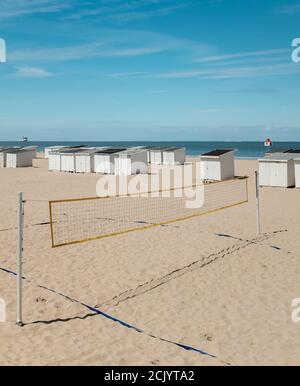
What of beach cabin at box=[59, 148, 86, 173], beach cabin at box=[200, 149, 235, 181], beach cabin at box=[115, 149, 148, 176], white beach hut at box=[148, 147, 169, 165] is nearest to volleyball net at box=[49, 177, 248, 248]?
beach cabin at box=[200, 149, 235, 181]

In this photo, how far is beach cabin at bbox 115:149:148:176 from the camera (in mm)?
36469

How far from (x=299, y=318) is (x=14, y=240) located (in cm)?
860

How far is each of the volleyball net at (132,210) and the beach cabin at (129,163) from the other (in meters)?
10.6

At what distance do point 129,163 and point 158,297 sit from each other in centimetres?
2811

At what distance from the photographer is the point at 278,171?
26.4 m

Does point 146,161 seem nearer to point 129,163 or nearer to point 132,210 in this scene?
point 129,163

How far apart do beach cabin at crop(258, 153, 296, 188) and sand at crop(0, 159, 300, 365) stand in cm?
1163

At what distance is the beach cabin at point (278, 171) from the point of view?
26.1 metres

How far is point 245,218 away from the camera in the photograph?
56.1 ft

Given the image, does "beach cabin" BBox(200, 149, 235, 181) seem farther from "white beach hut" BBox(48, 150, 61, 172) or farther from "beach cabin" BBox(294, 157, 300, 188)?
"white beach hut" BBox(48, 150, 61, 172)

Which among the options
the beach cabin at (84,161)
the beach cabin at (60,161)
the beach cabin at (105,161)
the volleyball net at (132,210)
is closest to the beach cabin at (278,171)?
the volleyball net at (132,210)

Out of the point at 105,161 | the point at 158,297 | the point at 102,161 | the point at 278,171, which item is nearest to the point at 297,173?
the point at 278,171

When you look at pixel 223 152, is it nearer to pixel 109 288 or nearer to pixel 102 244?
pixel 102 244

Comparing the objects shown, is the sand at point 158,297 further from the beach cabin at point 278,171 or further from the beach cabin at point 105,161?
the beach cabin at point 105,161
